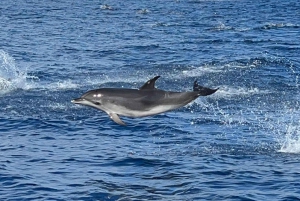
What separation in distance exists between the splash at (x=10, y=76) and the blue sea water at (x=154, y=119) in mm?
93

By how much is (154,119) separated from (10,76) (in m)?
11.3

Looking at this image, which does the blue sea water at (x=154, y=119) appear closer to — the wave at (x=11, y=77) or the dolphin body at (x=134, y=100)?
the wave at (x=11, y=77)

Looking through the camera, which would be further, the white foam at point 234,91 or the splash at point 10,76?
the splash at point 10,76

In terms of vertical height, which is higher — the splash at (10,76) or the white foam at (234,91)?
the splash at (10,76)

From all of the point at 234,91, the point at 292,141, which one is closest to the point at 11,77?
the point at 234,91

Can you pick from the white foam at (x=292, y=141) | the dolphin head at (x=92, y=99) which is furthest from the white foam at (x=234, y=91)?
the dolphin head at (x=92, y=99)

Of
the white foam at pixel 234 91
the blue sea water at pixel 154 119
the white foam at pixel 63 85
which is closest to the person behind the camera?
the blue sea water at pixel 154 119

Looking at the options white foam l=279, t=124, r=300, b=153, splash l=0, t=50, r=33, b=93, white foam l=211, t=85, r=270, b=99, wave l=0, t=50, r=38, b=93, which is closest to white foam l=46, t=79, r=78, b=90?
wave l=0, t=50, r=38, b=93

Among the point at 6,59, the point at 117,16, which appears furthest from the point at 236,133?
the point at 117,16

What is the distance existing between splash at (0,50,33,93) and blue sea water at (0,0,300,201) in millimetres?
93

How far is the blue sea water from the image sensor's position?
20.2 meters

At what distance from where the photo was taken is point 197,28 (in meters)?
62.2

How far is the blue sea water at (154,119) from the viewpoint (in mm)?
20156

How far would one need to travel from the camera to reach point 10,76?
37594 millimetres
